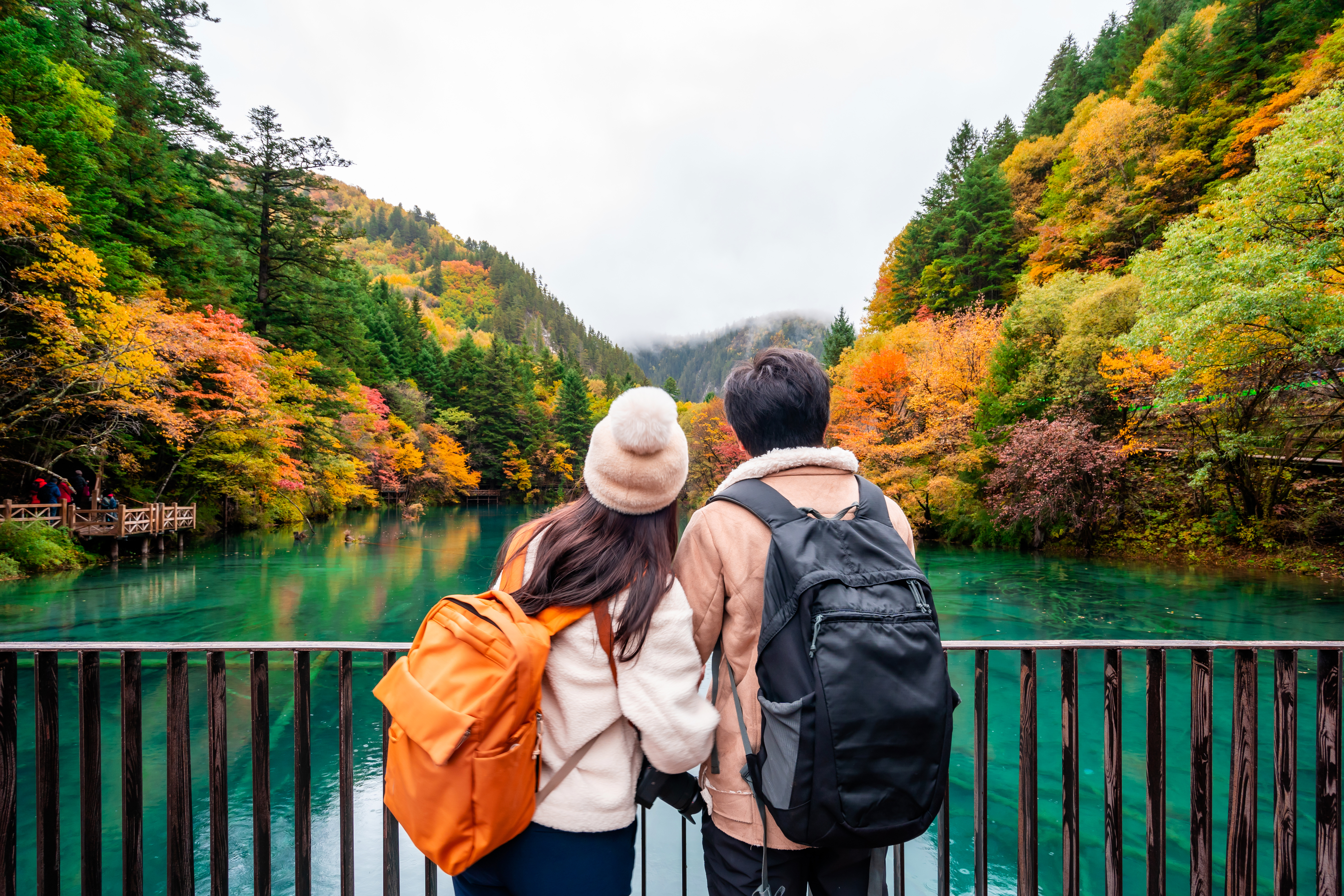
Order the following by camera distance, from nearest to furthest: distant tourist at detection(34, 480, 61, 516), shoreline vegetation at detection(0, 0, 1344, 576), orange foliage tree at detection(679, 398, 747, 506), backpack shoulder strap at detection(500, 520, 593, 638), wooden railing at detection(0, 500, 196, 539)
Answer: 1. backpack shoulder strap at detection(500, 520, 593, 638)
2. shoreline vegetation at detection(0, 0, 1344, 576)
3. wooden railing at detection(0, 500, 196, 539)
4. distant tourist at detection(34, 480, 61, 516)
5. orange foliage tree at detection(679, 398, 747, 506)

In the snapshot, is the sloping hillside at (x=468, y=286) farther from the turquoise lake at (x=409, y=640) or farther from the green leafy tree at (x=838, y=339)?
the turquoise lake at (x=409, y=640)

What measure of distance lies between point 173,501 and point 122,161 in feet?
27.3

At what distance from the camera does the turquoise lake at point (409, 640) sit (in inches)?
152

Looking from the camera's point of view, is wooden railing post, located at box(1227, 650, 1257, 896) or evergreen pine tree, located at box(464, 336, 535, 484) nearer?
wooden railing post, located at box(1227, 650, 1257, 896)

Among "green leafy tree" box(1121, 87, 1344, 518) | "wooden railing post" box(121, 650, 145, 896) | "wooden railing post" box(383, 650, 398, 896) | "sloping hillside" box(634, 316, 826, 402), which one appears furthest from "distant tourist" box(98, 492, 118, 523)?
"sloping hillside" box(634, 316, 826, 402)

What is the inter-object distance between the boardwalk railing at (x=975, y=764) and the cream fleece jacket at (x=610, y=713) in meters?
0.66

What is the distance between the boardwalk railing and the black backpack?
583mm

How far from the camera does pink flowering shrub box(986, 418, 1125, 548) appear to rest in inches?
482

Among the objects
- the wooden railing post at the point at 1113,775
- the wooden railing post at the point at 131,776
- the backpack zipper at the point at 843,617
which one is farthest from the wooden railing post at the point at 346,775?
the wooden railing post at the point at 1113,775

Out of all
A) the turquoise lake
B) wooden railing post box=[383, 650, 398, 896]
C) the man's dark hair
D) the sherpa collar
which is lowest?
the turquoise lake

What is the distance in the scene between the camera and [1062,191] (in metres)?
22.0

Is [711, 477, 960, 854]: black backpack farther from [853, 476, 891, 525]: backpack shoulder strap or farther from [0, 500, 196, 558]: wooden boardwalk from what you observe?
[0, 500, 196, 558]: wooden boardwalk

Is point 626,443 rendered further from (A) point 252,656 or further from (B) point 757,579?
(A) point 252,656

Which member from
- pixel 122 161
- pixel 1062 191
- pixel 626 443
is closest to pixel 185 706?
pixel 626 443
